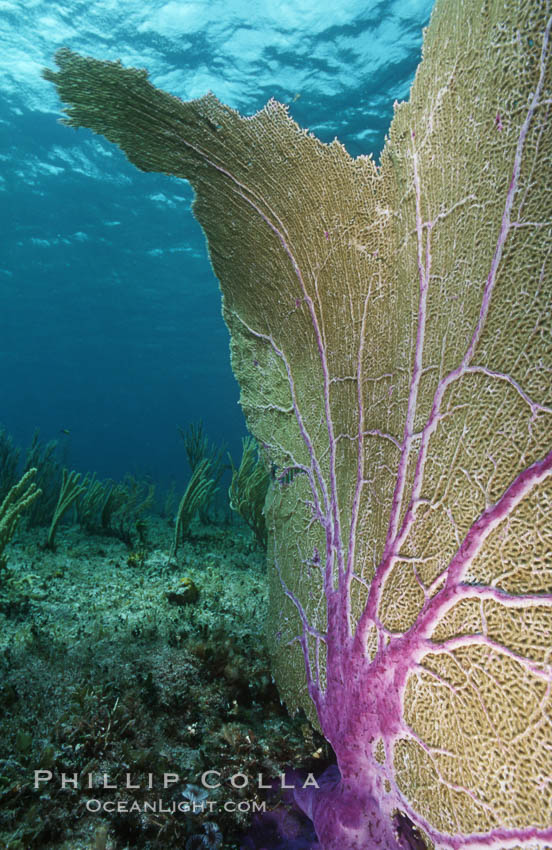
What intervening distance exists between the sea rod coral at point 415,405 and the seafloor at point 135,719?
0.32 metres

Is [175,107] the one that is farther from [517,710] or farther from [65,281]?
[65,281]

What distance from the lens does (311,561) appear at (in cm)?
254

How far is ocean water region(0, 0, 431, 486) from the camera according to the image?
12.3 m

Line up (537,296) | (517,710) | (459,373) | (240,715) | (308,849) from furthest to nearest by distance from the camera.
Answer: (240,715) → (308,849) → (459,373) → (537,296) → (517,710)

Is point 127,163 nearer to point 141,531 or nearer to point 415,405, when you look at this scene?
point 141,531

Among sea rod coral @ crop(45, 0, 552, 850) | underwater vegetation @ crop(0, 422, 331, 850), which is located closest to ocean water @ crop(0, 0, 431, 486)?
sea rod coral @ crop(45, 0, 552, 850)

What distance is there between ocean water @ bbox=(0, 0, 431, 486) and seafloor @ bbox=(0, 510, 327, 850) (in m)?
5.48

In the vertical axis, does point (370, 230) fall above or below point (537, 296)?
above

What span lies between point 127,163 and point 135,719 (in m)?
22.0

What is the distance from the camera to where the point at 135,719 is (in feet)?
7.45

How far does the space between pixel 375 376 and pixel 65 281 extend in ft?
117

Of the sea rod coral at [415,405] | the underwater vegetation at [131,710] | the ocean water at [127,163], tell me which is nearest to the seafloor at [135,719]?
the underwater vegetation at [131,710]

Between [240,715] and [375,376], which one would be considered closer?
[375,376]

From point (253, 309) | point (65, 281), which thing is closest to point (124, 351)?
point (65, 281)
